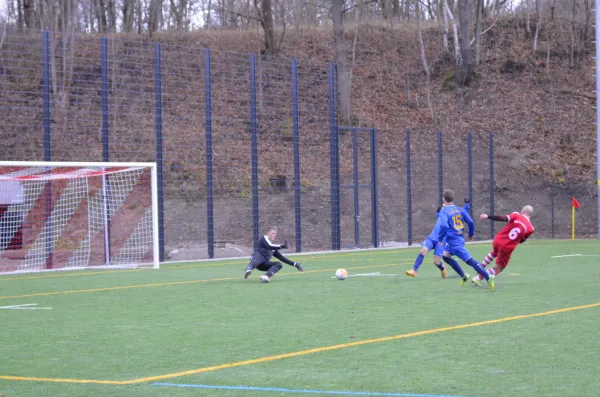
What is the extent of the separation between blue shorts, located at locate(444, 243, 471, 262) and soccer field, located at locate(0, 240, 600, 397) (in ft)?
1.76

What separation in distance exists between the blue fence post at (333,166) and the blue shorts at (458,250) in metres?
14.0

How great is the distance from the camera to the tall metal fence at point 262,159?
29.6 meters

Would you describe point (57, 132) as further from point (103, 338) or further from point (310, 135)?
point (103, 338)

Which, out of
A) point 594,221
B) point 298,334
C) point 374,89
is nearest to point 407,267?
point 298,334

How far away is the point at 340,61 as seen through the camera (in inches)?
1608

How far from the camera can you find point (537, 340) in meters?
8.84

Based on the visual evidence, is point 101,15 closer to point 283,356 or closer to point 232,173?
point 232,173

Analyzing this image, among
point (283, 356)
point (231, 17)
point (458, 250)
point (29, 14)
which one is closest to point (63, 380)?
point (283, 356)

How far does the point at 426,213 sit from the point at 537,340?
2888 cm

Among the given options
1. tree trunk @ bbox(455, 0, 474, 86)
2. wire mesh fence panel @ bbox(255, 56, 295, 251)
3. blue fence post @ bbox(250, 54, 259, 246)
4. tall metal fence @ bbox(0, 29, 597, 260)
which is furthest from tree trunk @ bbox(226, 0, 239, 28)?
blue fence post @ bbox(250, 54, 259, 246)

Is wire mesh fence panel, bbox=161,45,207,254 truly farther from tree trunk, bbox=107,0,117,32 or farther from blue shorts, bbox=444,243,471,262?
tree trunk, bbox=107,0,117,32

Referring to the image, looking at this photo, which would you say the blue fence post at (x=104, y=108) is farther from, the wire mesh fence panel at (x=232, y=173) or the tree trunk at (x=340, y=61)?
the tree trunk at (x=340, y=61)

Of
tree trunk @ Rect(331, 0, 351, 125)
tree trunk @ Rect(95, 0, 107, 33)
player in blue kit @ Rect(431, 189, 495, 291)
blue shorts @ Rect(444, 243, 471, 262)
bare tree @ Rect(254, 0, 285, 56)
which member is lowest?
blue shorts @ Rect(444, 243, 471, 262)

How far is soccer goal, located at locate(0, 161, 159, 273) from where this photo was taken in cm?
2128
